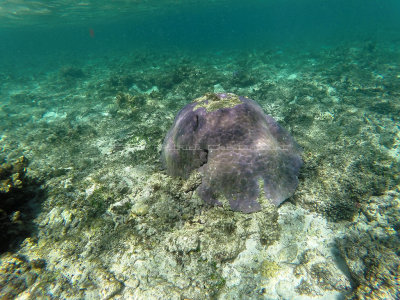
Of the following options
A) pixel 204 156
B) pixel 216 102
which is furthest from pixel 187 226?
pixel 216 102

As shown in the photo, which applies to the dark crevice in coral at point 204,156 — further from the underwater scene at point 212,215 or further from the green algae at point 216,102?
the green algae at point 216,102

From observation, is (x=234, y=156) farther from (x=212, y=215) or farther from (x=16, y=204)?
(x=16, y=204)

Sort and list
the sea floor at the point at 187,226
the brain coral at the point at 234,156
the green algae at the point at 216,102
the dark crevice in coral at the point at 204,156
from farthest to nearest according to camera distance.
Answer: the green algae at the point at 216,102 → the dark crevice in coral at the point at 204,156 → the brain coral at the point at 234,156 → the sea floor at the point at 187,226

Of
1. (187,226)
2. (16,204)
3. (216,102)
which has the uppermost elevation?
(216,102)

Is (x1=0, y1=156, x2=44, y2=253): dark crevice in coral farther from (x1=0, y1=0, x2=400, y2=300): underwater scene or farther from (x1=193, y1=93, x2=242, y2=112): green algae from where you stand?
(x1=193, y1=93, x2=242, y2=112): green algae

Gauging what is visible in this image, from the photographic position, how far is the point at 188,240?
3234mm

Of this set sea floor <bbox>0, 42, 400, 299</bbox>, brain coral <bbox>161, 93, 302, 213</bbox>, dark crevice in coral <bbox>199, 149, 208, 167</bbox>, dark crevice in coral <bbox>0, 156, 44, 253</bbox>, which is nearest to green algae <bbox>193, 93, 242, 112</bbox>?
brain coral <bbox>161, 93, 302, 213</bbox>

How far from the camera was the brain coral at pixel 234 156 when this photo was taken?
11.7ft

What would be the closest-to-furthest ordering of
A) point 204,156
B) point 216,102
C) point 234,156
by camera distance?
point 234,156, point 204,156, point 216,102

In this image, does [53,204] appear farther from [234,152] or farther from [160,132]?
[234,152]

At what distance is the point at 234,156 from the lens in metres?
3.62

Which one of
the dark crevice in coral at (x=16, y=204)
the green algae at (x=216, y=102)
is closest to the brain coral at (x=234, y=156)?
the green algae at (x=216, y=102)

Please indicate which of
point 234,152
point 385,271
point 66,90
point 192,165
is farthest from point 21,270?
point 66,90

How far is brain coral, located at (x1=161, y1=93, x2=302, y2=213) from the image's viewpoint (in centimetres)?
355
